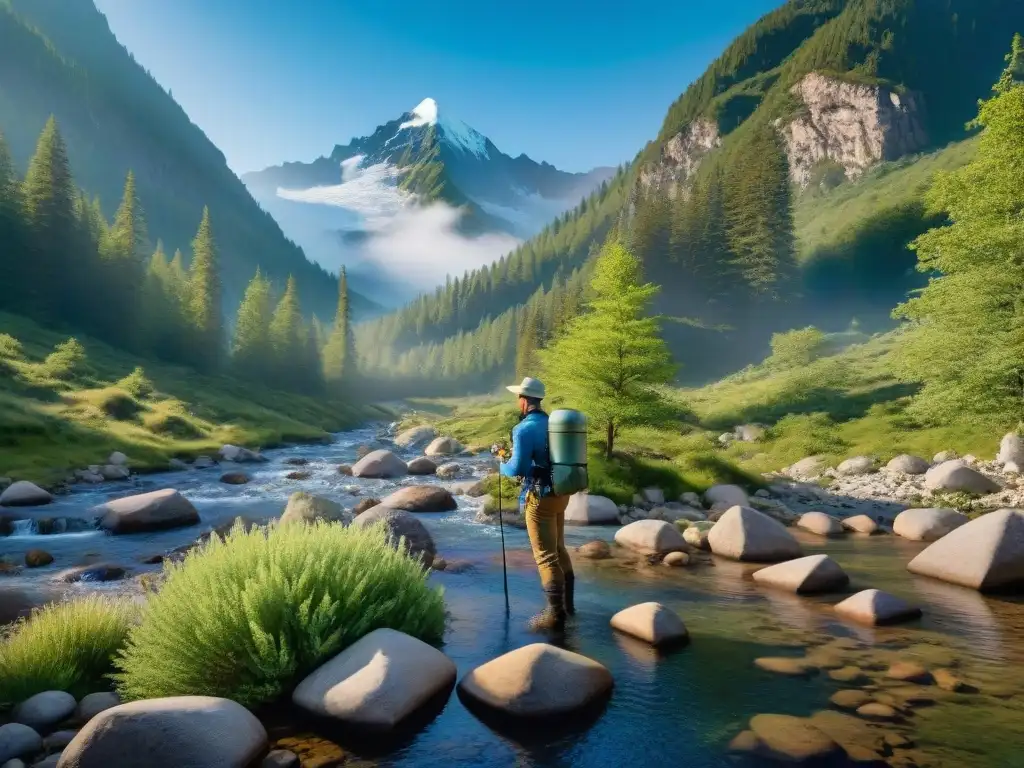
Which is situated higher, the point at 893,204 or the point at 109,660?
the point at 893,204

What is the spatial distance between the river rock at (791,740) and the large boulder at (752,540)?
8.05 m

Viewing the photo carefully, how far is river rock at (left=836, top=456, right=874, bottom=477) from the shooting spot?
27016mm

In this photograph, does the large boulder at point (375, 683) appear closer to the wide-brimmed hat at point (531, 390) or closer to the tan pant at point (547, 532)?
the tan pant at point (547, 532)

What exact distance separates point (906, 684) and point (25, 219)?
8854 centimetres

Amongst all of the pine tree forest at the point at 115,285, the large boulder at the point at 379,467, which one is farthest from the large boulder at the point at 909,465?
the pine tree forest at the point at 115,285

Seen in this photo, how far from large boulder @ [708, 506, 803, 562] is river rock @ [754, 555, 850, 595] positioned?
1880mm

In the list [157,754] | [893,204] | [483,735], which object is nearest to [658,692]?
[483,735]

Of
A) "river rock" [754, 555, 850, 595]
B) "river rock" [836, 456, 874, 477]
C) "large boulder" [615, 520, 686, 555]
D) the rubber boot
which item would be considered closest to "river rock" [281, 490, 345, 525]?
the rubber boot

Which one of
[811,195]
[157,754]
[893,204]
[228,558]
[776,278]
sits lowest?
[157,754]

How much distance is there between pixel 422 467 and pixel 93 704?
92.8 ft

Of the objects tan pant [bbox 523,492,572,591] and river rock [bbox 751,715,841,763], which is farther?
tan pant [bbox 523,492,572,591]

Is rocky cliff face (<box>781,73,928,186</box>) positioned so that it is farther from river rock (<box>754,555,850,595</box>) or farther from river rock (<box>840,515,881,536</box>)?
river rock (<box>754,555,850,595</box>)

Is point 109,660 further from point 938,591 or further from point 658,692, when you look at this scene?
point 938,591

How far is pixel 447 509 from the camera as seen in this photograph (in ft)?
72.8
